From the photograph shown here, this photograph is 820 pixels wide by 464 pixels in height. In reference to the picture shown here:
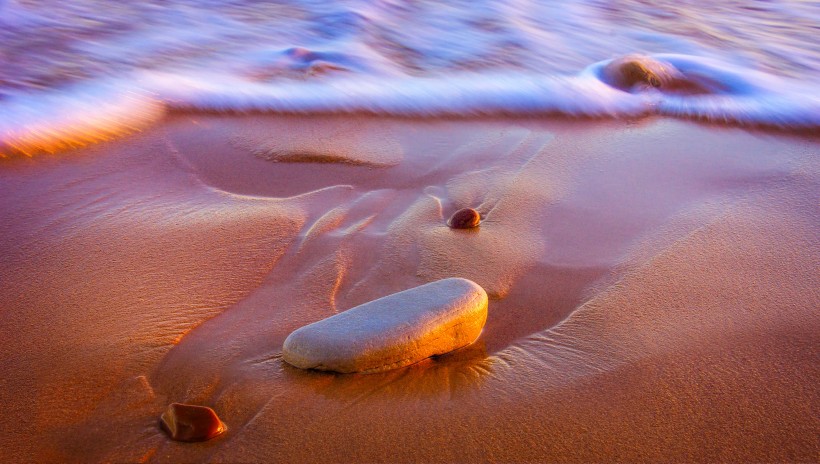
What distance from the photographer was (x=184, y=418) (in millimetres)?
1537

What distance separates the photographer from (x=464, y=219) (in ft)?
8.18

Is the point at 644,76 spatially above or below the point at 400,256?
above

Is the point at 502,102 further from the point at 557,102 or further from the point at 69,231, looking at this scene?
the point at 69,231

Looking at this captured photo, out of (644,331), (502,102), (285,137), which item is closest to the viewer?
(644,331)

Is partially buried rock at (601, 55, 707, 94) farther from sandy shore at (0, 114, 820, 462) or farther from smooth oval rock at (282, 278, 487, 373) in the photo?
smooth oval rock at (282, 278, 487, 373)

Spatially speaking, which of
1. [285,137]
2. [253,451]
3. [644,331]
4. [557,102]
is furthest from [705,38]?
[253,451]

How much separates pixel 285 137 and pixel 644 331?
1918mm

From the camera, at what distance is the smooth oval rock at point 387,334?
→ 172 centimetres

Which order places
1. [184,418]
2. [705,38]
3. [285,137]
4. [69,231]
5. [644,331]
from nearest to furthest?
[184,418] → [644,331] → [69,231] → [285,137] → [705,38]

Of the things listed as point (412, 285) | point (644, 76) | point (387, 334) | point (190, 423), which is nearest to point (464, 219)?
point (412, 285)

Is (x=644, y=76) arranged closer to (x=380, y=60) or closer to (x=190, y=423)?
(x=380, y=60)

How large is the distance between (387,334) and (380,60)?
10.2ft

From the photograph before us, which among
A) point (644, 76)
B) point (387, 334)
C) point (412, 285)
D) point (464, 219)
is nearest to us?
point (387, 334)

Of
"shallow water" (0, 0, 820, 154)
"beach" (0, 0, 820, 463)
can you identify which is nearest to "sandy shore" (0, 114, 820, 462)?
"beach" (0, 0, 820, 463)
